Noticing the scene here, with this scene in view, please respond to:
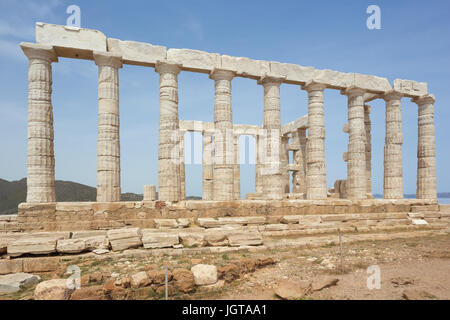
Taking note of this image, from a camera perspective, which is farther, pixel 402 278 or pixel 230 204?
pixel 230 204

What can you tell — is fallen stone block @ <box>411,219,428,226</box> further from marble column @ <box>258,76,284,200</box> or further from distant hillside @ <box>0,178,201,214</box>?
distant hillside @ <box>0,178,201,214</box>

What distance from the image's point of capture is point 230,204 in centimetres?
1339

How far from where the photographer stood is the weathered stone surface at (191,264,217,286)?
19.7 ft

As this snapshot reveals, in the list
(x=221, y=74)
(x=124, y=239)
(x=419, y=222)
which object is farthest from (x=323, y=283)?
(x=419, y=222)

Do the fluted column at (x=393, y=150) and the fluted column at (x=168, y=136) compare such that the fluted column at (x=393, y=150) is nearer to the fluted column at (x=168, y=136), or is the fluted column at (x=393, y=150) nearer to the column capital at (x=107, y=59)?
the fluted column at (x=168, y=136)

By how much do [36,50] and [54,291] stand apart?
433 inches

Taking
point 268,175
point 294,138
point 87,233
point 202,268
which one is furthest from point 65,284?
point 294,138

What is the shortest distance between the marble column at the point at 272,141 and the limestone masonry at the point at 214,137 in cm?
6

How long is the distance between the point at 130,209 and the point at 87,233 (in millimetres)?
2034

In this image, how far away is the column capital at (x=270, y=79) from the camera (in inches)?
588

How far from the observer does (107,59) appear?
41.1 feet

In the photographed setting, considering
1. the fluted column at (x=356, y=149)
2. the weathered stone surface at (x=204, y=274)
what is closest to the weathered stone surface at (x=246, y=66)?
the fluted column at (x=356, y=149)

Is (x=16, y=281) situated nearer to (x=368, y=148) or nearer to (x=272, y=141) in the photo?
(x=272, y=141)
